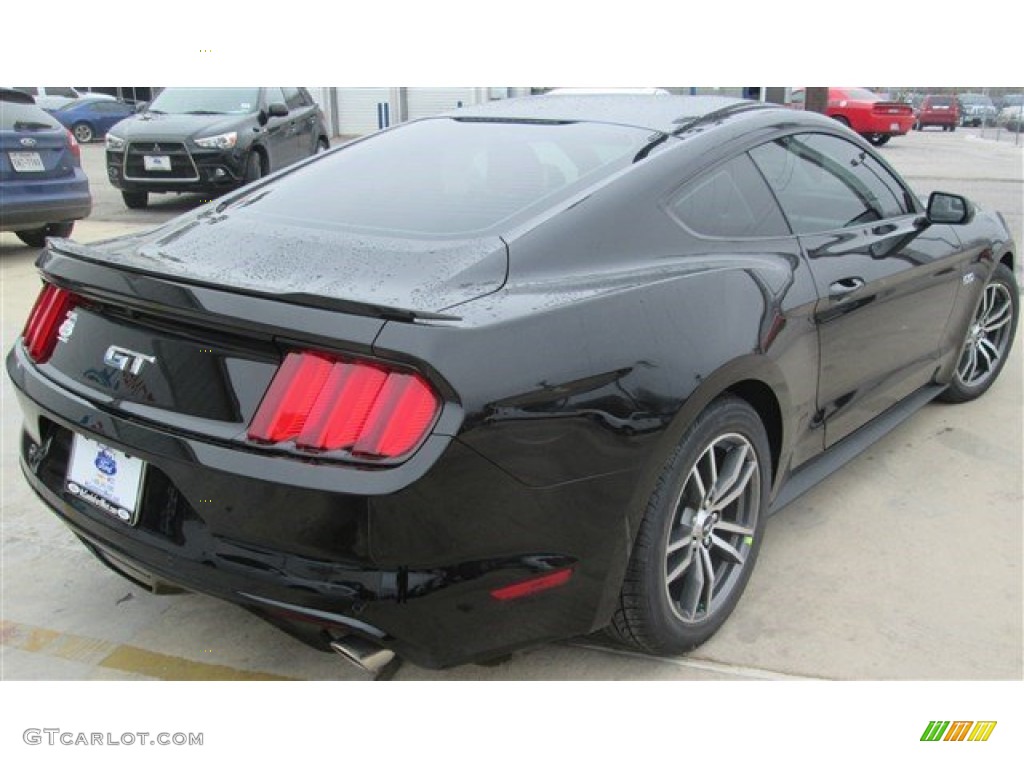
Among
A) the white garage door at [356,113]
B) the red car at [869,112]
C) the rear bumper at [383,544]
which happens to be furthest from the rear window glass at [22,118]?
the white garage door at [356,113]

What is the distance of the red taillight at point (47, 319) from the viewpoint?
2.44m

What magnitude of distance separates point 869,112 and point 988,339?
19837mm

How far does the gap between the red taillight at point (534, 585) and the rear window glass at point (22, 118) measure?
286 inches

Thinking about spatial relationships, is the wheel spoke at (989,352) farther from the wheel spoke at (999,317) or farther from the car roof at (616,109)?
the car roof at (616,109)

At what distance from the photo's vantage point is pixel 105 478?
7.27 feet

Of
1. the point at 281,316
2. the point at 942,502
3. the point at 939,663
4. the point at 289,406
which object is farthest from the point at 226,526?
the point at 942,502

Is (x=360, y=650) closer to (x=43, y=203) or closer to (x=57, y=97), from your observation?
(x=43, y=203)

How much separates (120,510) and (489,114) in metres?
1.92

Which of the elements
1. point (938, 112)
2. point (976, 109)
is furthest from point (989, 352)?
point (976, 109)

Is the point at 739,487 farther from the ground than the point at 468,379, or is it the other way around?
the point at 468,379

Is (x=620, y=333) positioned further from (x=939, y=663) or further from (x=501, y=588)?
(x=939, y=663)
